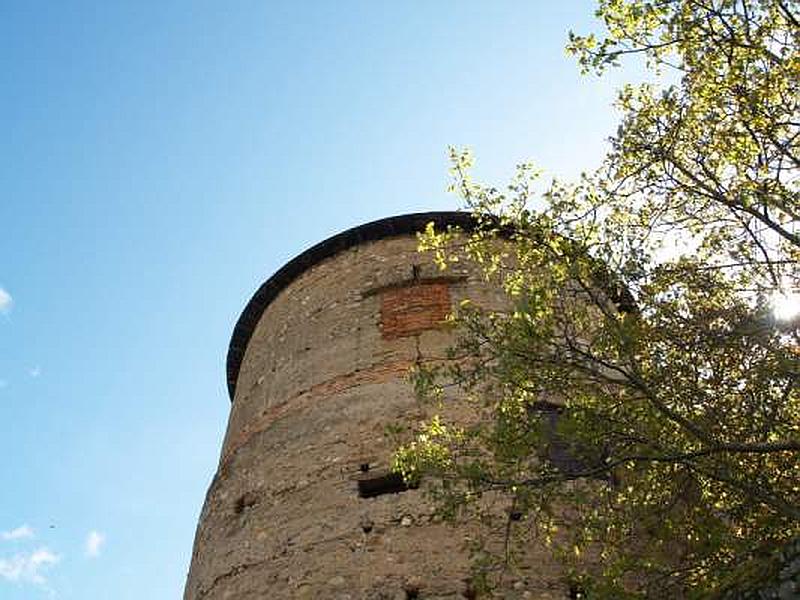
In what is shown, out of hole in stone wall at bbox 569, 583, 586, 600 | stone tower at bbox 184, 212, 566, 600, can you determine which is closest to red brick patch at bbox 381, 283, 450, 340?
stone tower at bbox 184, 212, 566, 600

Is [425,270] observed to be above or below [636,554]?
above

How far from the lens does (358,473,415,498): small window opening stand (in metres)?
7.80

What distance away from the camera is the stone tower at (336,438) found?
711 centimetres

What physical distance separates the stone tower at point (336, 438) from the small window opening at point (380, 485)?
0.04ft

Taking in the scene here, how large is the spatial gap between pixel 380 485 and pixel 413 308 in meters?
2.61

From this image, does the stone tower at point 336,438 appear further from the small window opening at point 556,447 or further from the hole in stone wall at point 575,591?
the small window opening at point 556,447

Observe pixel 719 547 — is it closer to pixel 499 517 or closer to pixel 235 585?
pixel 499 517

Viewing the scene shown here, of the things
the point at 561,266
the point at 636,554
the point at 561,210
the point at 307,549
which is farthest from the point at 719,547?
the point at 307,549

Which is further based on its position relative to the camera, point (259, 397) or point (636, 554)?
point (259, 397)

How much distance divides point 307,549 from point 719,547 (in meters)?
3.82

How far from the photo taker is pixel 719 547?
248 inches

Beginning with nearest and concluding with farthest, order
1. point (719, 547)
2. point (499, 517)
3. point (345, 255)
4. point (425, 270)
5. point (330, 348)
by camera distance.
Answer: point (719, 547)
point (499, 517)
point (330, 348)
point (425, 270)
point (345, 255)

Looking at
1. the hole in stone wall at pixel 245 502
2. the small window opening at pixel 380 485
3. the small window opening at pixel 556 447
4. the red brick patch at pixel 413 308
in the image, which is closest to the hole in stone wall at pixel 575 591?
the small window opening at pixel 556 447

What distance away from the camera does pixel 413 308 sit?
31.7 ft
